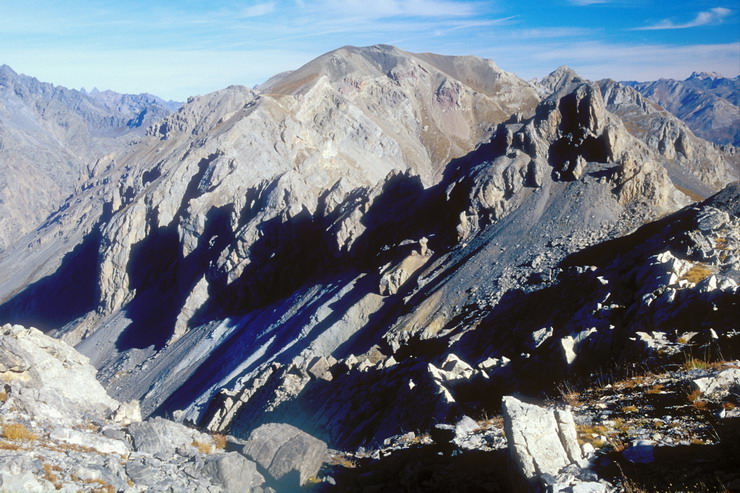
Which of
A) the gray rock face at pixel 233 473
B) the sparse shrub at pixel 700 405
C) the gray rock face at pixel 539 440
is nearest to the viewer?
the gray rock face at pixel 539 440

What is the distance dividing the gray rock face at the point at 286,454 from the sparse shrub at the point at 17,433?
650 centimetres

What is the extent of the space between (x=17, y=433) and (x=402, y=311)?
34.6 m

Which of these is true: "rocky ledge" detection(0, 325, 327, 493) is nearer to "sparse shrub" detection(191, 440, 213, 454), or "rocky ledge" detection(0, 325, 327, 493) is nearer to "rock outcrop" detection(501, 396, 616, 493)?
"sparse shrub" detection(191, 440, 213, 454)

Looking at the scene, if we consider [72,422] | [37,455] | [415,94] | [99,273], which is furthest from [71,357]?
[415,94]

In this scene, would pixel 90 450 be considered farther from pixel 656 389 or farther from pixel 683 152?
pixel 683 152

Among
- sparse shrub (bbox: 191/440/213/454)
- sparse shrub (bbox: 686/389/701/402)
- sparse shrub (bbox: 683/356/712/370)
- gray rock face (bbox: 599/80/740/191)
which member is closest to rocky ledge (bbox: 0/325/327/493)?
sparse shrub (bbox: 191/440/213/454)

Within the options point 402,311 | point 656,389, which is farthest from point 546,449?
point 402,311

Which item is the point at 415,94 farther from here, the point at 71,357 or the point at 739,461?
the point at 739,461

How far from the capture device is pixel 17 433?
46.8ft

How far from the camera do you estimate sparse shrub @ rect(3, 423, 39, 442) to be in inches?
557

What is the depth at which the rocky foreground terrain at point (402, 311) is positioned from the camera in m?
13.1

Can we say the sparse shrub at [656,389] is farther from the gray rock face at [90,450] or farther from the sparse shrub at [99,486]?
the sparse shrub at [99,486]

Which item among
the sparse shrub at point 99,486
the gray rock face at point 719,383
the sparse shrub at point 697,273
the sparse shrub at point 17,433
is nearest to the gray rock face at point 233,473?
the sparse shrub at point 99,486

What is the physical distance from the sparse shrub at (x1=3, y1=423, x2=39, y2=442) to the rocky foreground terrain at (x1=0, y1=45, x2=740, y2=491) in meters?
0.18
